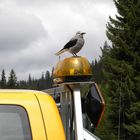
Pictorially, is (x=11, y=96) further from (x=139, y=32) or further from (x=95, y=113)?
(x=139, y=32)

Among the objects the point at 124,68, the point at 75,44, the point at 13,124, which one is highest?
the point at 124,68

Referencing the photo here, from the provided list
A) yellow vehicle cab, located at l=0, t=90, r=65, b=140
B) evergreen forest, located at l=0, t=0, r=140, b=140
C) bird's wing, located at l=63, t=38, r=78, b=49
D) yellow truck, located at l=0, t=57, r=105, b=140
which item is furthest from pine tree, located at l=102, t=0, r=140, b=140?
yellow vehicle cab, located at l=0, t=90, r=65, b=140

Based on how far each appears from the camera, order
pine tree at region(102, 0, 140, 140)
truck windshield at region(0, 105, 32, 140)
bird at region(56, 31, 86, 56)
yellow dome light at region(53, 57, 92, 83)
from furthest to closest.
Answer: pine tree at region(102, 0, 140, 140), bird at region(56, 31, 86, 56), yellow dome light at region(53, 57, 92, 83), truck windshield at region(0, 105, 32, 140)

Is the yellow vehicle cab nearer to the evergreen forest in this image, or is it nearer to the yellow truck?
the yellow truck

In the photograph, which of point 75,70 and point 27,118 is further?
point 75,70

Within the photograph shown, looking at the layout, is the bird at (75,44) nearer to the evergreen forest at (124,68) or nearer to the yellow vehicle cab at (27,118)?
the yellow vehicle cab at (27,118)

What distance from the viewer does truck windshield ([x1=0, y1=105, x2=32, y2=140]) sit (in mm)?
3145

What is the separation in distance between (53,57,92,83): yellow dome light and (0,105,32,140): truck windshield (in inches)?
51.6

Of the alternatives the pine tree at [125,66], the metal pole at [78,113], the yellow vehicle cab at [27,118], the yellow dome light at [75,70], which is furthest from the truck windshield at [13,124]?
the pine tree at [125,66]

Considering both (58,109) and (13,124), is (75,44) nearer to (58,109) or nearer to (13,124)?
(58,109)

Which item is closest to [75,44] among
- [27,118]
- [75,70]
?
[75,70]

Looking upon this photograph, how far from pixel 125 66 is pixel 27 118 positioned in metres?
50.7

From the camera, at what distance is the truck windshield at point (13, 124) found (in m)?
3.14

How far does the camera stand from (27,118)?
3205 millimetres
